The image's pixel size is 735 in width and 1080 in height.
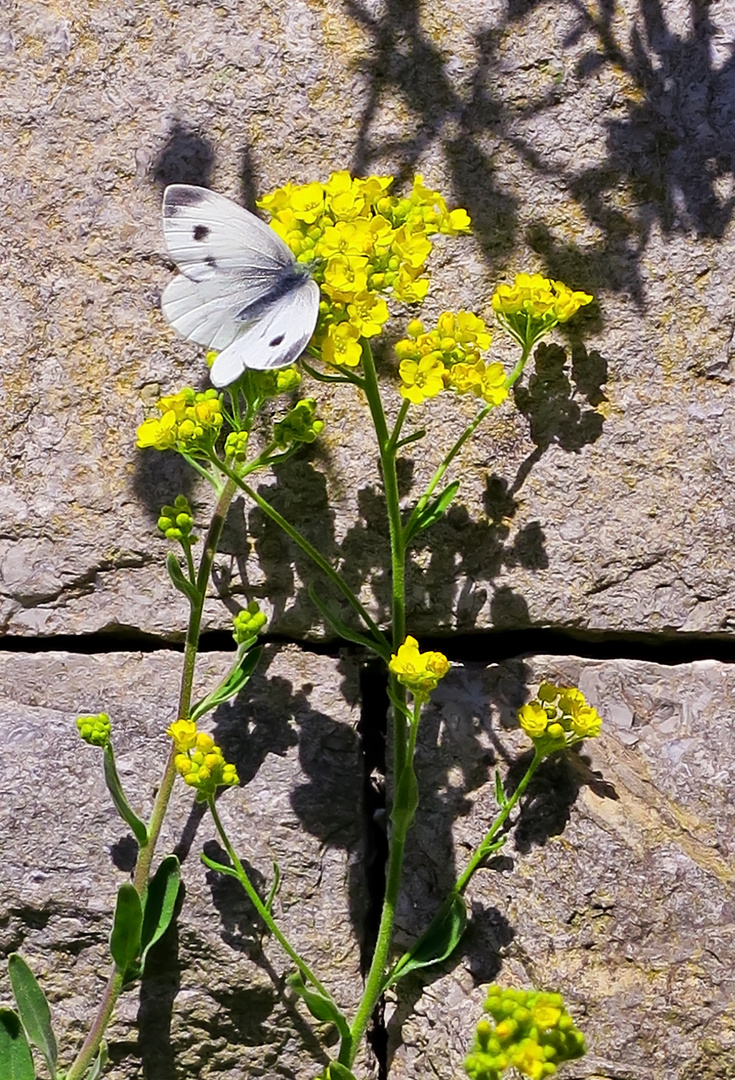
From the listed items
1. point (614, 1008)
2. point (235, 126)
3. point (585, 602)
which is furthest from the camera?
point (235, 126)

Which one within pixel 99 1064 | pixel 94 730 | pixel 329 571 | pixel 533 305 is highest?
pixel 533 305

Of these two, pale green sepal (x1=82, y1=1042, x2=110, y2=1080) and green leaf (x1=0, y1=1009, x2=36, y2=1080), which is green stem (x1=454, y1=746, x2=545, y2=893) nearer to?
pale green sepal (x1=82, y1=1042, x2=110, y2=1080)

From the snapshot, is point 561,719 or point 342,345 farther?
point 561,719

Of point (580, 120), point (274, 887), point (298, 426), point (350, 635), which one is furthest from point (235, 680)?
point (580, 120)

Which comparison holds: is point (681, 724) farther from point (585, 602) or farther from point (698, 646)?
point (585, 602)

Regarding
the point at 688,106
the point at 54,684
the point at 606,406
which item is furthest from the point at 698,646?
the point at 54,684

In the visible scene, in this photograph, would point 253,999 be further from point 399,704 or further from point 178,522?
point 178,522
